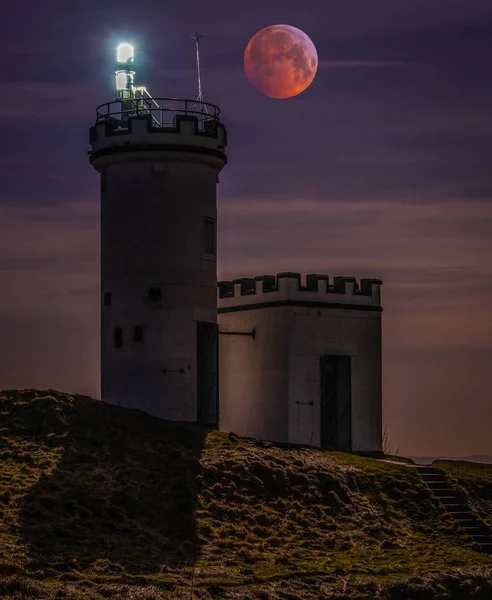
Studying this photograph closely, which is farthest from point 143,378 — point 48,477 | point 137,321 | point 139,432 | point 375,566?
point 375,566

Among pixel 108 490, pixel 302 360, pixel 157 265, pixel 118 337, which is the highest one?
pixel 157 265

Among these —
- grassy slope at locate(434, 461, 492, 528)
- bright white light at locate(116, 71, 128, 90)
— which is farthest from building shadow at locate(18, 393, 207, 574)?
bright white light at locate(116, 71, 128, 90)

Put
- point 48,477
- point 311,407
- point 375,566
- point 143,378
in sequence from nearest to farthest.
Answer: point 375,566 → point 48,477 → point 143,378 → point 311,407

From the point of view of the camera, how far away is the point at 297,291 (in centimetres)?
4456

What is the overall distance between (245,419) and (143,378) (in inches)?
236

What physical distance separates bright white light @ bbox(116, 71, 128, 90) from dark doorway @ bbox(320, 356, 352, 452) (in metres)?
11.5

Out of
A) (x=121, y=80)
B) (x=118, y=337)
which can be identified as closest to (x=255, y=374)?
(x=118, y=337)

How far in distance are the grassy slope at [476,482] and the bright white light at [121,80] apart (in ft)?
53.5

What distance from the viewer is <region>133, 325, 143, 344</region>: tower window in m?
40.8

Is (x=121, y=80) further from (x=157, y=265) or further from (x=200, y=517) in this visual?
(x=200, y=517)

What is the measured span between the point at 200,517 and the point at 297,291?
14142 millimetres

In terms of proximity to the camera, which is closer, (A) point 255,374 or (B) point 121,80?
(B) point 121,80

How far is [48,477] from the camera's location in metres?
32.2

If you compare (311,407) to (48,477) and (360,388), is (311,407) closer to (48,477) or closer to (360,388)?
(360,388)
